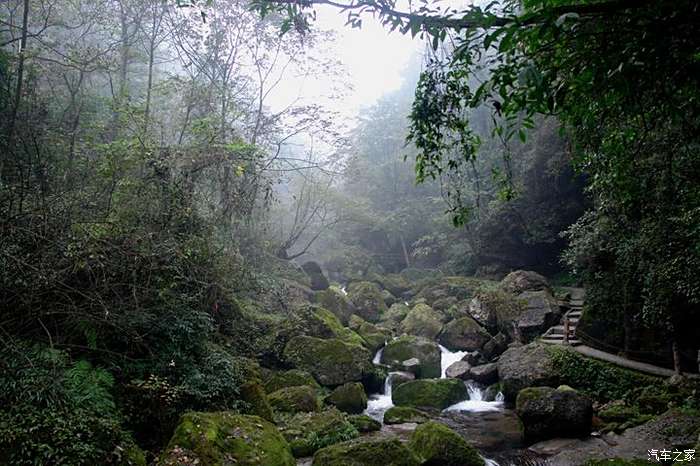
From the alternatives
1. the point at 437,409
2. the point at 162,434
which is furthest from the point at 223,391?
the point at 437,409

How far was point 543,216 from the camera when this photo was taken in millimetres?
22094

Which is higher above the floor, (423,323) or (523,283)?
(523,283)

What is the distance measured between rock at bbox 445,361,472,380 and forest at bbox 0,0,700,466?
0.12 m

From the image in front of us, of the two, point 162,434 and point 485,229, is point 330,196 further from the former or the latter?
point 162,434

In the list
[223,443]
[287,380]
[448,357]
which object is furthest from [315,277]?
[223,443]

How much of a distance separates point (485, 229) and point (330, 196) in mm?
Result: 8645

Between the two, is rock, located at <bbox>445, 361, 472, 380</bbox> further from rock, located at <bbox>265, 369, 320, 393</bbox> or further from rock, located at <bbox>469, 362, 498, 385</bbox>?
rock, located at <bbox>265, 369, 320, 393</bbox>

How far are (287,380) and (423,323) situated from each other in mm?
8296

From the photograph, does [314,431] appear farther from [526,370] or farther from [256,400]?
[526,370]

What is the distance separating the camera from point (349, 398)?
1055 cm

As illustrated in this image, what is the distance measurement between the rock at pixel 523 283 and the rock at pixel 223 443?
1372 cm

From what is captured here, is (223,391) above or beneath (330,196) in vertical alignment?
beneath

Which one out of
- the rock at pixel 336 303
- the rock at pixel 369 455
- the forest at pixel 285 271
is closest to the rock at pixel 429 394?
the forest at pixel 285 271

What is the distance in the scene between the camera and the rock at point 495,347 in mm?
14695
